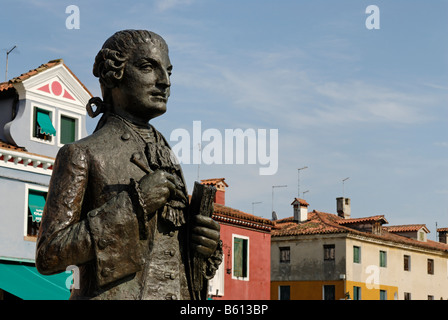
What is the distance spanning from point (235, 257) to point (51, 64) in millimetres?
13111

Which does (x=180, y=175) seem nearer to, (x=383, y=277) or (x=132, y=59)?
(x=132, y=59)

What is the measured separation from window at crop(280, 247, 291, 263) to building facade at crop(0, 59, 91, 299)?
22471 millimetres

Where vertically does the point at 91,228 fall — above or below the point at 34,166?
below

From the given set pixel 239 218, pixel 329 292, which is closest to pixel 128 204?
pixel 239 218

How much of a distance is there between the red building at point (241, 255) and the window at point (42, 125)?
32.0 feet

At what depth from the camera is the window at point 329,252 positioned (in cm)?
4359

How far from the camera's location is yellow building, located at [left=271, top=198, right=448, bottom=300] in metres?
43.3

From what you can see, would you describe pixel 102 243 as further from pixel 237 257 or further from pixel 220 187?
pixel 220 187

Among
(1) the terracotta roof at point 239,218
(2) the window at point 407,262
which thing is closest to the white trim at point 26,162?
(1) the terracotta roof at point 239,218

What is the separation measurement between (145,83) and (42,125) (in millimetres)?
19279

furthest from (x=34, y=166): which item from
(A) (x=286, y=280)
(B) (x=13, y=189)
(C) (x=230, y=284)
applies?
(A) (x=286, y=280)

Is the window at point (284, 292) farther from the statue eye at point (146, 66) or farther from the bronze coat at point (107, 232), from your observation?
the statue eye at point (146, 66)

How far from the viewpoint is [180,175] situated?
479 centimetres

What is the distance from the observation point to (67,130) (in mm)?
24375
